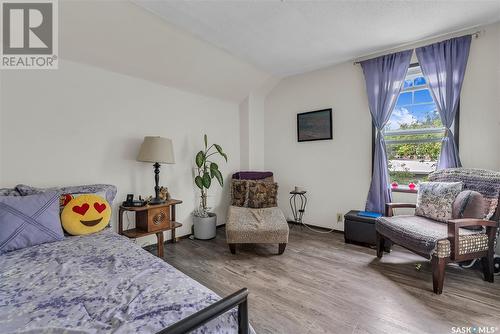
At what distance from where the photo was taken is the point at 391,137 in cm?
314

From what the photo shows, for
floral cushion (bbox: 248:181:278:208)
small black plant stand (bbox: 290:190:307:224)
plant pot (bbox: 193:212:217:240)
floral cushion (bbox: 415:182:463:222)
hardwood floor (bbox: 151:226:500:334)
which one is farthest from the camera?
small black plant stand (bbox: 290:190:307:224)

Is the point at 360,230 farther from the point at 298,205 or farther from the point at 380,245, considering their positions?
the point at 298,205

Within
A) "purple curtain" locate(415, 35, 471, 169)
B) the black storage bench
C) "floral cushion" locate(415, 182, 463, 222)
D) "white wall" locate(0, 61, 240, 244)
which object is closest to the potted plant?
"white wall" locate(0, 61, 240, 244)

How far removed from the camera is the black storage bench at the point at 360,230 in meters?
2.83

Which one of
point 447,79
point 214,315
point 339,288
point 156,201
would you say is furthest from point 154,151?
point 447,79

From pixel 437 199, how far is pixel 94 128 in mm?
3696

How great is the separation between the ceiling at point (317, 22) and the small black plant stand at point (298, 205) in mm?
2174

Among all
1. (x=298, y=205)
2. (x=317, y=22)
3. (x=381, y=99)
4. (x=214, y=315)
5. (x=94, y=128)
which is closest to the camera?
(x=214, y=315)

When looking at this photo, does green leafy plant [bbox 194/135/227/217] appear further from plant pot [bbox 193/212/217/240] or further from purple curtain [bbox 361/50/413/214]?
purple curtain [bbox 361/50/413/214]

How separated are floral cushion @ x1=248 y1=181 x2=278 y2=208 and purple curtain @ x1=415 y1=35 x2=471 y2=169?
2.08 metres

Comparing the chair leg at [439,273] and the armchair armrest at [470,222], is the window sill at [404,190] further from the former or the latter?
the chair leg at [439,273]

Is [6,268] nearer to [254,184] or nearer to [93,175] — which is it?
[93,175]

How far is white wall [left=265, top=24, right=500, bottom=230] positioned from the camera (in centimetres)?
245

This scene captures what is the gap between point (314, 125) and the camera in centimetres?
366
